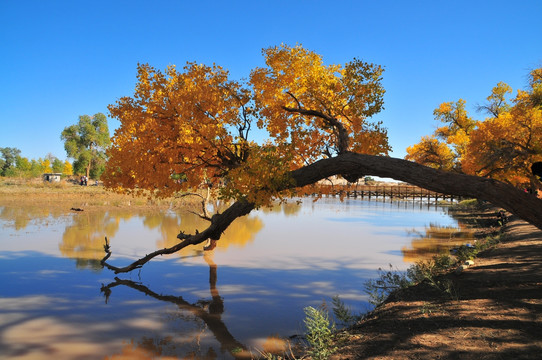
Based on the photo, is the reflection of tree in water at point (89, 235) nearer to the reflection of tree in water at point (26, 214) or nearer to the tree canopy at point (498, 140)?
the reflection of tree in water at point (26, 214)

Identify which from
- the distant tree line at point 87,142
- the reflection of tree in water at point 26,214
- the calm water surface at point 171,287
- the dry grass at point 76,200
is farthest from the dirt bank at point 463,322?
the distant tree line at point 87,142

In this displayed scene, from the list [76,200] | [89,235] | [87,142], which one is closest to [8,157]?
[87,142]

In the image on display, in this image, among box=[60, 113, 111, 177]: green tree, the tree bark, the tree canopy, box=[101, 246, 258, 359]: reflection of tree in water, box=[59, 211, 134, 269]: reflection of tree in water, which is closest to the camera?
the tree bark

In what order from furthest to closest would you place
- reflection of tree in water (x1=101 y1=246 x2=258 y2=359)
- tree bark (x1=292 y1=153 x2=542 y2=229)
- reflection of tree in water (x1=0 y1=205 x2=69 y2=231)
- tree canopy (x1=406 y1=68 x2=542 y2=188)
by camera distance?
reflection of tree in water (x1=0 y1=205 x2=69 y2=231) → tree canopy (x1=406 y1=68 x2=542 y2=188) → reflection of tree in water (x1=101 y1=246 x2=258 y2=359) → tree bark (x1=292 y1=153 x2=542 y2=229)

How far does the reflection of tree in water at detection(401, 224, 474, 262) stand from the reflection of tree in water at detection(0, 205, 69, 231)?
80.3 feet

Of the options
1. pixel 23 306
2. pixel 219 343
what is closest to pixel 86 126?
pixel 23 306

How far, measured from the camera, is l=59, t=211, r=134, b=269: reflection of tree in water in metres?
16.9

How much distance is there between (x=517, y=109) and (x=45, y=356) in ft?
68.6

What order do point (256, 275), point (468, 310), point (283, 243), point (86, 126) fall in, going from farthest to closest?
1. point (86, 126)
2. point (283, 243)
3. point (256, 275)
4. point (468, 310)

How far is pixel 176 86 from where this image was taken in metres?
11.0

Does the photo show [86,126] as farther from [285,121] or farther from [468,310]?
[468,310]

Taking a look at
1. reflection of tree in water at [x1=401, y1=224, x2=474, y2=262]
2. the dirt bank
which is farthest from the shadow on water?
reflection of tree in water at [x1=401, y1=224, x2=474, y2=262]

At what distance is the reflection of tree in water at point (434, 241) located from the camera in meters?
17.7

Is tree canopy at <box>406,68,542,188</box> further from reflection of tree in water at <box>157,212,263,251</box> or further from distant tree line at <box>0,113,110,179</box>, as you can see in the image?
distant tree line at <box>0,113,110,179</box>
